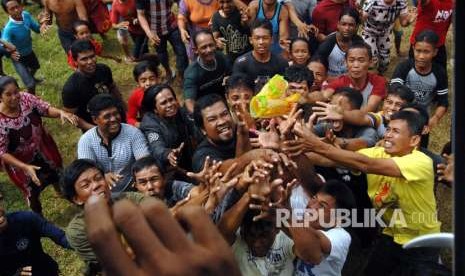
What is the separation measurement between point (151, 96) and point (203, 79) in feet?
2.43

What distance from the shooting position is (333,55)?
17.8 ft

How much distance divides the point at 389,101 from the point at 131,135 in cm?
198

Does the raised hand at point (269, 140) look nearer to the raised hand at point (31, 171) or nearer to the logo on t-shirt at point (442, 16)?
the raised hand at point (31, 171)

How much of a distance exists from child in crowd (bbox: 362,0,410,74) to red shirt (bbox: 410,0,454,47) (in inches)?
6.4

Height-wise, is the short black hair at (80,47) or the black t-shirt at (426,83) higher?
the short black hair at (80,47)

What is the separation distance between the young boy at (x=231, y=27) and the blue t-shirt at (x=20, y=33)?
2.18 m

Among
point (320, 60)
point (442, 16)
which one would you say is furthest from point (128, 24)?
point (442, 16)

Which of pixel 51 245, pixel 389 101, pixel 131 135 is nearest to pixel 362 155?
pixel 389 101

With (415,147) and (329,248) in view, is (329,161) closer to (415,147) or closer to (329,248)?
(415,147)

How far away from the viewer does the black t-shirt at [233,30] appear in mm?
5914

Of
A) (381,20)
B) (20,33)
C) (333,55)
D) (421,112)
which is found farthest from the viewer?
(20,33)

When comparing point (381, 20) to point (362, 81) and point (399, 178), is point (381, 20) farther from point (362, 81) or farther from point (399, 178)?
point (399, 178)

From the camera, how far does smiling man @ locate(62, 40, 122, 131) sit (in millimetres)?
5012

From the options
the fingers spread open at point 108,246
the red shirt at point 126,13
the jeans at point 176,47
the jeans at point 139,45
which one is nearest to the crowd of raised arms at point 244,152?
the fingers spread open at point 108,246
